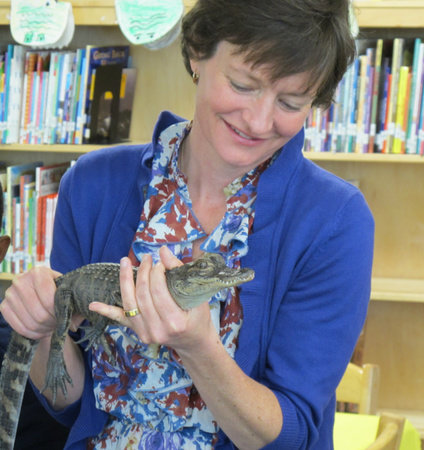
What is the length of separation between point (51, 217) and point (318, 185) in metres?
1.95

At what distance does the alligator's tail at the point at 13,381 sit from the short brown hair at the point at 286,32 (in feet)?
1.89

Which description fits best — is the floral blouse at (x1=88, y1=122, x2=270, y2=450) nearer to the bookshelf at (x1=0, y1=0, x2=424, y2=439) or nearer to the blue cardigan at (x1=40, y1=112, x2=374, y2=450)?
the blue cardigan at (x1=40, y1=112, x2=374, y2=450)

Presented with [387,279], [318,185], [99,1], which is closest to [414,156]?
[387,279]

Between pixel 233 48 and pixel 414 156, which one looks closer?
pixel 233 48

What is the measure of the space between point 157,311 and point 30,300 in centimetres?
29

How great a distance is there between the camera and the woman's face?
1.13 metres

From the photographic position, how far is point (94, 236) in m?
1.33

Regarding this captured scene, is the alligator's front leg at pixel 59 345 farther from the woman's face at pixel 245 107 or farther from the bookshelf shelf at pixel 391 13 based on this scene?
the bookshelf shelf at pixel 391 13

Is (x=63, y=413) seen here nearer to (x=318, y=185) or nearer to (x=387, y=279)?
(x=318, y=185)

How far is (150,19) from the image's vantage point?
2.60 metres

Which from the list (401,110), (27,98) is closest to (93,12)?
(27,98)

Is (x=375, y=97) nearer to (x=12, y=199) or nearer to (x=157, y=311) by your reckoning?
(x=12, y=199)

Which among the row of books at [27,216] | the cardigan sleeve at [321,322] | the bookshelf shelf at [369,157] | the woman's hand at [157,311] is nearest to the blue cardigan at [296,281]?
the cardigan sleeve at [321,322]

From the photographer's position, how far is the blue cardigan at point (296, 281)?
1204mm
